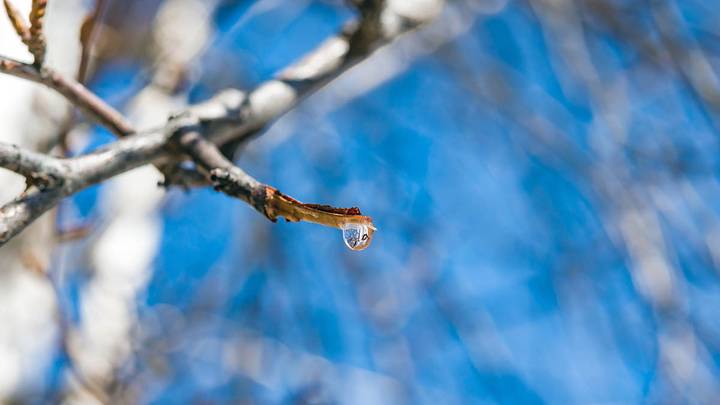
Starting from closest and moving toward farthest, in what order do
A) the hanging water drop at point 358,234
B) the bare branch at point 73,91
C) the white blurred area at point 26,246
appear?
the hanging water drop at point 358,234 → the bare branch at point 73,91 → the white blurred area at point 26,246

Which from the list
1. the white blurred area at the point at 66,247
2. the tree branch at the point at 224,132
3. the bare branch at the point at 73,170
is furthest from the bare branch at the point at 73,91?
the white blurred area at the point at 66,247

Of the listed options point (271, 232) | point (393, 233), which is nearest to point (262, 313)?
point (271, 232)

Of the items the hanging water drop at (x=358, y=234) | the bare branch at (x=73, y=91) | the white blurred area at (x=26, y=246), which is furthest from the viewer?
the white blurred area at (x=26, y=246)

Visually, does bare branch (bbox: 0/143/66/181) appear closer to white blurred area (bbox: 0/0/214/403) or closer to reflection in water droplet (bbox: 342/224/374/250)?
reflection in water droplet (bbox: 342/224/374/250)

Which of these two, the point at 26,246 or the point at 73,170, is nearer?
the point at 73,170

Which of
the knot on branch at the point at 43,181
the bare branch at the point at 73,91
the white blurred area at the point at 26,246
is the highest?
the white blurred area at the point at 26,246

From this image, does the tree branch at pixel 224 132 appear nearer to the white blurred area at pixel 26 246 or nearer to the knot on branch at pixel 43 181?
the knot on branch at pixel 43 181

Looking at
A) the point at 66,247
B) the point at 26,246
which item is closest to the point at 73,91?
the point at 26,246

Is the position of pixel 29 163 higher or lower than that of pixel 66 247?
lower

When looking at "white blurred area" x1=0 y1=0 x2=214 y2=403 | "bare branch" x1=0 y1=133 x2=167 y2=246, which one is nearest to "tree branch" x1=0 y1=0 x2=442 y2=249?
"bare branch" x1=0 y1=133 x2=167 y2=246

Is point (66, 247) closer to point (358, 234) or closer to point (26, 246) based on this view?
point (26, 246)
